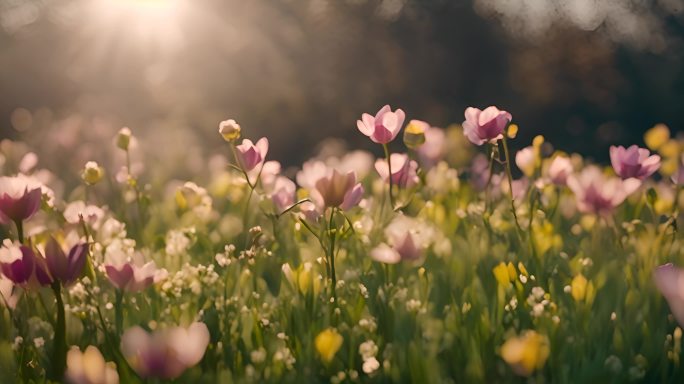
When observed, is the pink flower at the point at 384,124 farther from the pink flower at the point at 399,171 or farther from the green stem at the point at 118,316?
the green stem at the point at 118,316

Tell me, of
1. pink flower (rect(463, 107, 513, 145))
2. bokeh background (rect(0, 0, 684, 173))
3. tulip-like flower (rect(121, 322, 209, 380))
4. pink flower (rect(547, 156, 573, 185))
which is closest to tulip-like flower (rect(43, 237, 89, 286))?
tulip-like flower (rect(121, 322, 209, 380))

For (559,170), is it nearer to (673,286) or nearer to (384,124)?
(384,124)

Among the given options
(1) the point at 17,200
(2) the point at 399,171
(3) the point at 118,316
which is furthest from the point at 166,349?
(2) the point at 399,171

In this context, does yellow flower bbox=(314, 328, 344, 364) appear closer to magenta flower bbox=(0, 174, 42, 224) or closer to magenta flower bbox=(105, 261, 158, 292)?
magenta flower bbox=(105, 261, 158, 292)

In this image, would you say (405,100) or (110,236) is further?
(405,100)

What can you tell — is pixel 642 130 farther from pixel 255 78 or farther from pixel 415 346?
pixel 415 346

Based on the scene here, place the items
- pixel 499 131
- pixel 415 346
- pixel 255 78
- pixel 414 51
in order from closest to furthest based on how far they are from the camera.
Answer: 1. pixel 415 346
2. pixel 499 131
3. pixel 255 78
4. pixel 414 51

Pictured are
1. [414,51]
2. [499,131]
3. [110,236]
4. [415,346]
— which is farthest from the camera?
[414,51]

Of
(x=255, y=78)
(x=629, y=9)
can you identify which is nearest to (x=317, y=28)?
(x=255, y=78)
